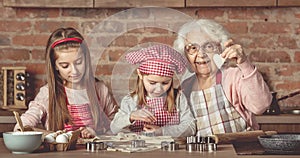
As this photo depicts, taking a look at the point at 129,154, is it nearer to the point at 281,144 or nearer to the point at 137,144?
the point at 137,144

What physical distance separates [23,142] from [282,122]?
185 cm

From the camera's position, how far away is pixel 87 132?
292cm

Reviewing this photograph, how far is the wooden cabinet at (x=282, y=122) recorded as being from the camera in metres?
3.67

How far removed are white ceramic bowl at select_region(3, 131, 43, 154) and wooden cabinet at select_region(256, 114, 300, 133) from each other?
5.63ft

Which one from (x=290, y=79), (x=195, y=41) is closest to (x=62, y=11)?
(x=195, y=41)

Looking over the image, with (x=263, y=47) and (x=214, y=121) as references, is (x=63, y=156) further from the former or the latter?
(x=263, y=47)

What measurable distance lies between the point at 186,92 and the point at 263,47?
1129mm

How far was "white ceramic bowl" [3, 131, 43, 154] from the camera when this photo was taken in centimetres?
231

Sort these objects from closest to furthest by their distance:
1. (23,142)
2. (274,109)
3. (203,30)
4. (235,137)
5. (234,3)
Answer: (23,142) → (235,137) → (203,30) → (274,109) → (234,3)

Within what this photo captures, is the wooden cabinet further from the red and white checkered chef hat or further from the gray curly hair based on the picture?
the red and white checkered chef hat

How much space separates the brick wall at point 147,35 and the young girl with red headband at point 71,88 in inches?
32.2

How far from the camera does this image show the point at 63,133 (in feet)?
8.22

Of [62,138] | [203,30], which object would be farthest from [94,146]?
[203,30]

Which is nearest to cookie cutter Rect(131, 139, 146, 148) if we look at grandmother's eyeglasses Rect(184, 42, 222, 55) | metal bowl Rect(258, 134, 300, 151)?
metal bowl Rect(258, 134, 300, 151)
